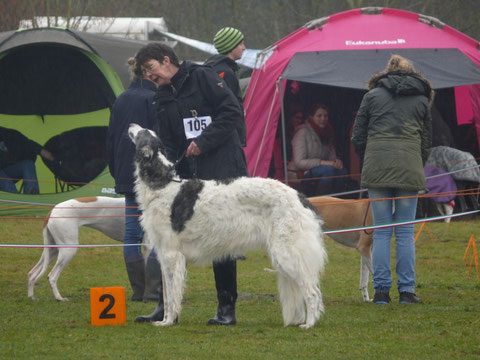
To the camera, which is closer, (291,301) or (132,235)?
(291,301)

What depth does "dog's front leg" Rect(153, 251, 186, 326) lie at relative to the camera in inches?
181

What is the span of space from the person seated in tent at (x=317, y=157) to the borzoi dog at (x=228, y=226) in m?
5.89

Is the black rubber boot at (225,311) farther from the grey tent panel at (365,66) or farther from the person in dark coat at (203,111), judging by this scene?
the grey tent panel at (365,66)

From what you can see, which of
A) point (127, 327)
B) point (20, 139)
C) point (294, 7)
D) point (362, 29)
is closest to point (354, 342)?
point (127, 327)

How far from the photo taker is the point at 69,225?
247 inches

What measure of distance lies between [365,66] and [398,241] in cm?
448

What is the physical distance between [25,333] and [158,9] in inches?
744

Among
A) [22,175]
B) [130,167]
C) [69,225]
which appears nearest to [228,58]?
[130,167]

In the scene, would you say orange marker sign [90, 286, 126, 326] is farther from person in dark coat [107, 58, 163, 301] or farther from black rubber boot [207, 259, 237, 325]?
person in dark coat [107, 58, 163, 301]

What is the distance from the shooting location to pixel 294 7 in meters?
21.2

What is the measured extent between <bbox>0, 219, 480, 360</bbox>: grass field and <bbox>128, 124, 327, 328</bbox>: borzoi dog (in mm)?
227

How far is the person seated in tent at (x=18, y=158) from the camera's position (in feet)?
37.6

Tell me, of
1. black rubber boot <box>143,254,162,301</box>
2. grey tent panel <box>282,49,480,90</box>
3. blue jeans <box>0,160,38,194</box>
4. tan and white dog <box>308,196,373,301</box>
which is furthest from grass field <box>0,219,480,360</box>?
blue jeans <box>0,160,38,194</box>

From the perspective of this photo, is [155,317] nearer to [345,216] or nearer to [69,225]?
[69,225]
